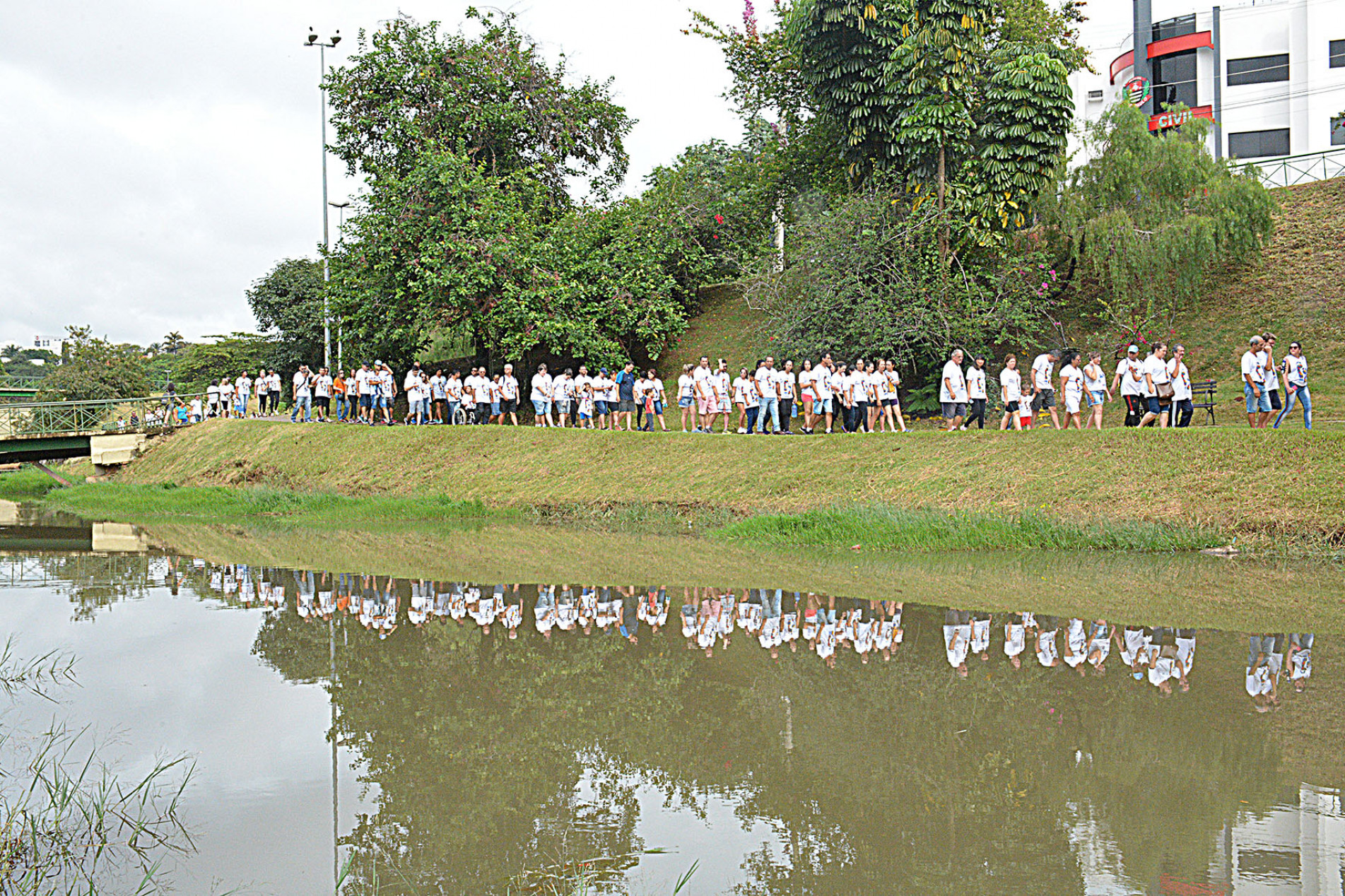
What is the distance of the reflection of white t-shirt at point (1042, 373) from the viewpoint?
1952cm

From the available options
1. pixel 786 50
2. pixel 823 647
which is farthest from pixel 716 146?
pixel 823 647

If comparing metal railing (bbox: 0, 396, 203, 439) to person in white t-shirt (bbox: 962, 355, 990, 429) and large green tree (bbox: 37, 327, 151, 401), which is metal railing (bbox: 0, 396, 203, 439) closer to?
large green tree (bbox: 37, 327, 151, 401)

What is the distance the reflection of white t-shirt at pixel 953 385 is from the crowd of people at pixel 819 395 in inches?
0.9

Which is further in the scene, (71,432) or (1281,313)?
(71,432)

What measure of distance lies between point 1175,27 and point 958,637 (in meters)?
A: 48.2

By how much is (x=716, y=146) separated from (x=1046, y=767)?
38530mm

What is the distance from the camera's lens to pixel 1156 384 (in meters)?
18.3

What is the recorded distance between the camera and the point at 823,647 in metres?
9.16

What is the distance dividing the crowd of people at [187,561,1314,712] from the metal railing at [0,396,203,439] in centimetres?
2139

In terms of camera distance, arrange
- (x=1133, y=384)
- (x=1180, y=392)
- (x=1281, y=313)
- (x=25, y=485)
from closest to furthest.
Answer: (x=1180, y=392) < (x=1133, y=384) < (x=1281, y=313) < (x=25, y=485)

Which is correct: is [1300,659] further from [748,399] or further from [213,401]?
[213,401]

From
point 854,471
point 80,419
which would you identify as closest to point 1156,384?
point 854,471

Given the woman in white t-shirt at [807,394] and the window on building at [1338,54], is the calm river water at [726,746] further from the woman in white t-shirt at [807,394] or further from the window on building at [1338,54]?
the window on building at [1338,54]

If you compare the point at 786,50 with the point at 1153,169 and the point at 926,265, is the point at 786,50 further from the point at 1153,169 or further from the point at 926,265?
the point at 1153,169
